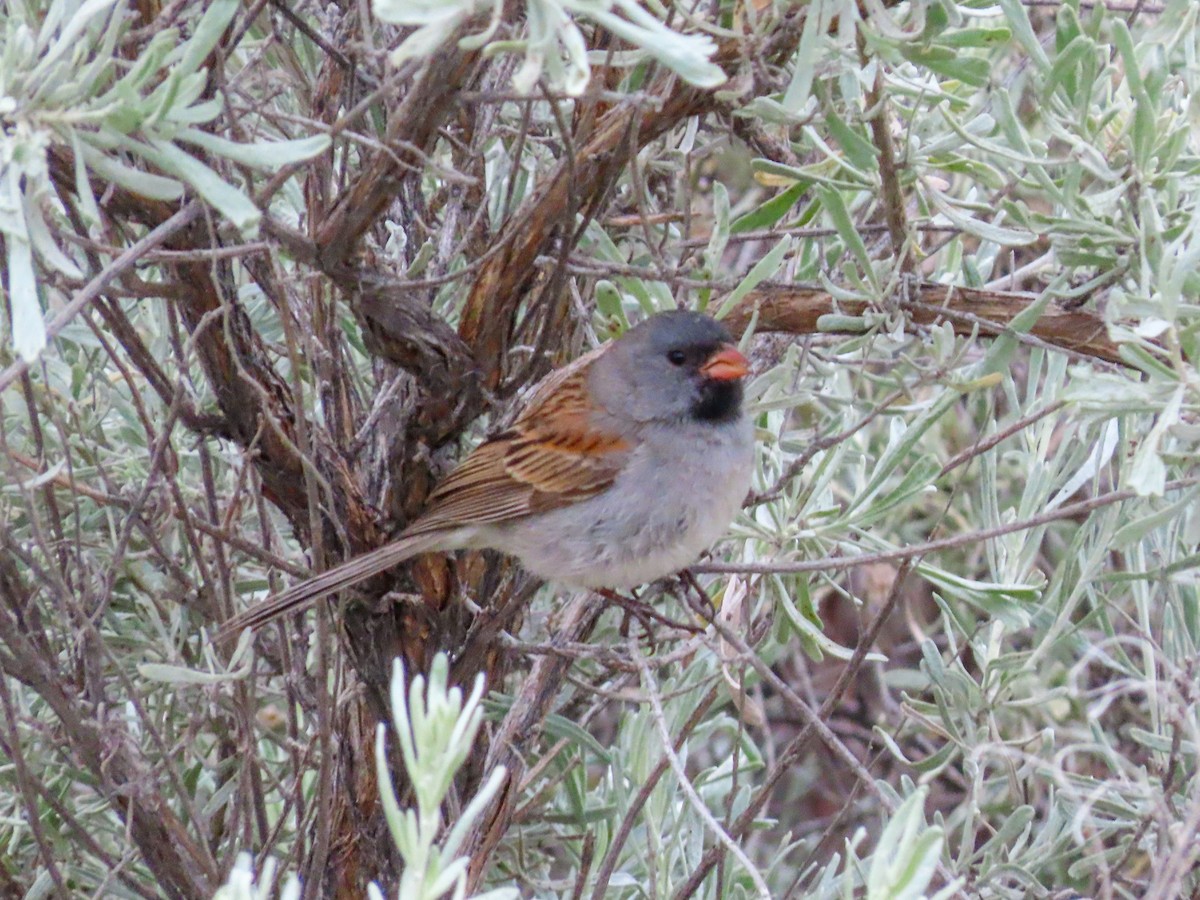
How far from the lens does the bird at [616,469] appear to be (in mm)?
3150

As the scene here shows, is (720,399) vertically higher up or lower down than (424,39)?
lower down

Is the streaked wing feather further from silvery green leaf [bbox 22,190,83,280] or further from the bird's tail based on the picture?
silvery green leaf [bbox 22,190,83,280]

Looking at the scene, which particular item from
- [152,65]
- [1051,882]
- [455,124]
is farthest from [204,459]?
[1051,882]

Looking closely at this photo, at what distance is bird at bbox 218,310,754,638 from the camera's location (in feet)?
10.3

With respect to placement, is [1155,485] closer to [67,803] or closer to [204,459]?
[204,459]

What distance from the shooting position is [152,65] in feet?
6.12

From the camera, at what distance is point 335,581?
8.95ft

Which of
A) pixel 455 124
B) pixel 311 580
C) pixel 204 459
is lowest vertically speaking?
pixel 311 580

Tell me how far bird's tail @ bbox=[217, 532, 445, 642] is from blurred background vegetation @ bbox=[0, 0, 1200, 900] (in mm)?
56

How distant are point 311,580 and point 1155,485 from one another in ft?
4.98

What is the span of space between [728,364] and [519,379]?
0.57 m

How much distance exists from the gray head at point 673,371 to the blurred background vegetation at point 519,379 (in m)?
0.09

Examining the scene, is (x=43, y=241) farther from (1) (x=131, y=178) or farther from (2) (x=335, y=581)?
(2) (x=335, y=581)

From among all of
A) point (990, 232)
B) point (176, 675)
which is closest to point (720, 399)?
point (990, 232)
